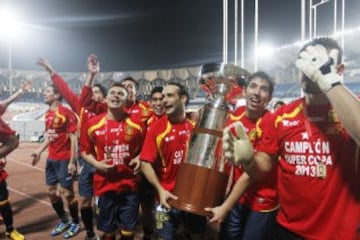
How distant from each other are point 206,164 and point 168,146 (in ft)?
3.51

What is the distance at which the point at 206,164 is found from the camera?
83.6 inches

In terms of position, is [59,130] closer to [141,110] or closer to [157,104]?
[141,110]

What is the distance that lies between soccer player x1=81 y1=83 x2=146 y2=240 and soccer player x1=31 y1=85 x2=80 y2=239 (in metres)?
1.52

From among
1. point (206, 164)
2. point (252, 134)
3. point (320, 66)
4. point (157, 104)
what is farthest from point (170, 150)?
point (320, 66)

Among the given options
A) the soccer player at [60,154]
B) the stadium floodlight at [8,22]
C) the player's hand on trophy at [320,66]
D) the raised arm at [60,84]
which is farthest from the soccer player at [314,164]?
the stadium floodlight at [8,22]

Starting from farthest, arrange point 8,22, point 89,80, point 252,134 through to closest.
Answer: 1. point 8,22
2. point 89,80
3. point 252,134

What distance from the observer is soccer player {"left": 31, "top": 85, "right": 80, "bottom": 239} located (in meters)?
4.99

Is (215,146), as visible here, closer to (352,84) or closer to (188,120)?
(188,120)

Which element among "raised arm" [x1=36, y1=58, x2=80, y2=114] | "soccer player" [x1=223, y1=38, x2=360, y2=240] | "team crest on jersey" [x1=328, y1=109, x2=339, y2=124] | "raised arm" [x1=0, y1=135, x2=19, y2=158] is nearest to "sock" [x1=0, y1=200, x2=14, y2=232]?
"raised arm" [x1=0, y1=135, x2=19, y2=158]

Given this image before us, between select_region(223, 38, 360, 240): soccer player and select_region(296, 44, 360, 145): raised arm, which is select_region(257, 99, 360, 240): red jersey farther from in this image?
select_region(296, 44, 360, 145): raised arm

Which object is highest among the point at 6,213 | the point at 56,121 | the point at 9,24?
the point at 9,24

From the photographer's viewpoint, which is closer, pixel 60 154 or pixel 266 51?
pixel 60 154

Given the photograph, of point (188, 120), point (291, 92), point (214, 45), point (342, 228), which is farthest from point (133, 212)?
point (214, 45)

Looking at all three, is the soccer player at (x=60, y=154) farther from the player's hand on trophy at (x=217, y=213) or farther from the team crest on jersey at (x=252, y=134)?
the player's hand on trophy at (x=217, y=213)
